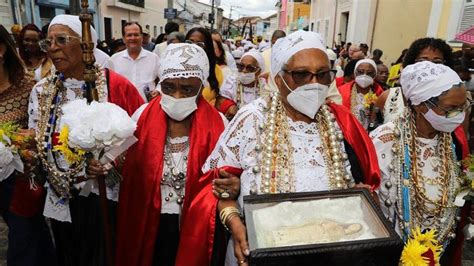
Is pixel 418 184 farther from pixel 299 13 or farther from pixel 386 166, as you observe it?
pixel 299 13

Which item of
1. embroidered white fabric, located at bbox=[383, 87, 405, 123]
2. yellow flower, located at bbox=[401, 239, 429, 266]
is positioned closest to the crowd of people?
yellow flower, located at bbox=[401, 239, 429, 266]

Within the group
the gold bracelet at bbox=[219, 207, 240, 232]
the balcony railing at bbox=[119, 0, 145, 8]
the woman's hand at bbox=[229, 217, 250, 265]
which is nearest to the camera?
the woman's hand at bbox=[229, 217, 250, 265]

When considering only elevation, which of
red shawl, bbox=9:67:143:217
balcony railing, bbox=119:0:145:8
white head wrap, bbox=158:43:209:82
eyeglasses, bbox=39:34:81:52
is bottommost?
red shawl, bbox=9:67:143:217

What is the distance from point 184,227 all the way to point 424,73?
1.70m

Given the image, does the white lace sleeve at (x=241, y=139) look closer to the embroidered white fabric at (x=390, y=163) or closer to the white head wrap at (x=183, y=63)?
the white head wrap at (x=183, y=63)

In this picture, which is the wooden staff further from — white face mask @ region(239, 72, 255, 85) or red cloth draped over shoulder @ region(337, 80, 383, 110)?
red cloth draped over shoulder @ region(337, 80, 383, 110)

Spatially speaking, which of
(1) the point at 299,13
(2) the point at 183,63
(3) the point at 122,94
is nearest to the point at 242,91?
(3) the point at 122,94

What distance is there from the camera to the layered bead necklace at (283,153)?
6.00 ft

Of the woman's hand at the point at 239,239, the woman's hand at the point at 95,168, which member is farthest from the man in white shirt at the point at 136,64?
the woman's hand at the point at 239,239

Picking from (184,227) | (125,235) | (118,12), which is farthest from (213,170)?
(118,12)

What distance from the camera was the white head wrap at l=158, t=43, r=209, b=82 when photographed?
2.47m

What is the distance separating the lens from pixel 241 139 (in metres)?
1.96

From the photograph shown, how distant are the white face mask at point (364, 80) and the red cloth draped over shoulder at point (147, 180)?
3.54m

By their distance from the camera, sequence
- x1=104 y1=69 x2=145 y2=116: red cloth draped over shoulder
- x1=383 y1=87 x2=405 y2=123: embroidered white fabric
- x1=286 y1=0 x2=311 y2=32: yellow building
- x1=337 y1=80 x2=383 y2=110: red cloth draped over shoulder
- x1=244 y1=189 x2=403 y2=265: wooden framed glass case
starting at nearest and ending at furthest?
x1=244 y1=189 x2=403 y2=265: wooden framed glass case < x1=104 y1=69 x2=145 y2=116: red cloth draped over shoulder < x1=383 y1=87 x2=405 y2=123: embroidered white fabric < x1=337 y1=80 x2=383 y2=110: red cloth draped over shoulder < x1=286 y1=0 x2=311 y2=32: yellow building
